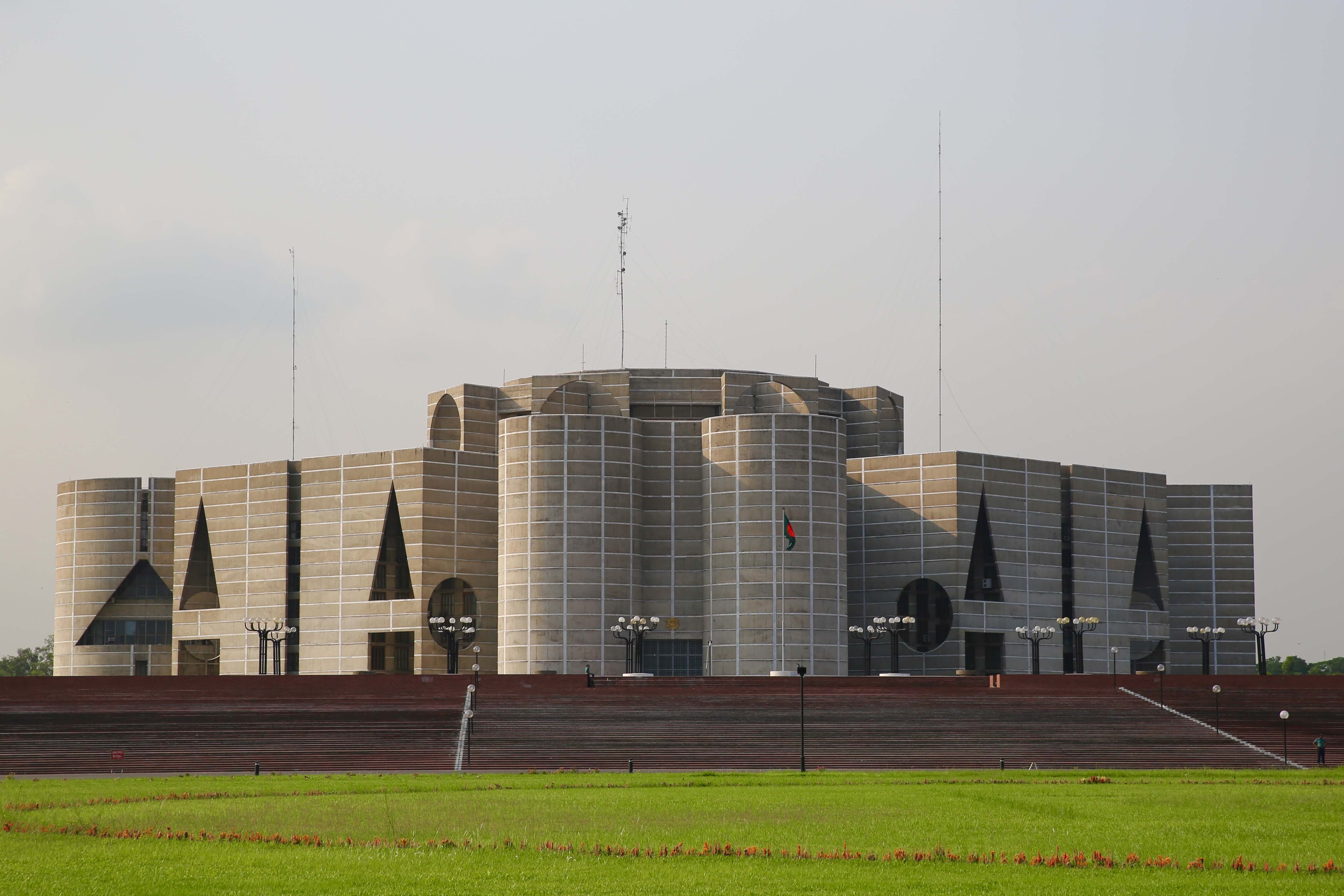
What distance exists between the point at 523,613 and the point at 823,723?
2688 cm

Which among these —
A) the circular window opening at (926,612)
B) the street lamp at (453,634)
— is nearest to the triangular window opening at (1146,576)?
the circular window opening at (926,612)

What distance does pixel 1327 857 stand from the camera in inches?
867

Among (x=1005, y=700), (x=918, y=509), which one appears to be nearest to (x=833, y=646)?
(x=918, y=509)

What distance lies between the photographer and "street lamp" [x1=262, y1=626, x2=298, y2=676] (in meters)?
78.7

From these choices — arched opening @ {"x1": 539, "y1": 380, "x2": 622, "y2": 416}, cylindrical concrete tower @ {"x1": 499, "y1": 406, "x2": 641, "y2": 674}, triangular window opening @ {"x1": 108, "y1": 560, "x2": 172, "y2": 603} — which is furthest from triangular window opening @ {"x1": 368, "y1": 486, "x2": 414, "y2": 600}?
triangular window opening @ {"x1": 108, "y1": 560, "x2": 172, "y2": 603}

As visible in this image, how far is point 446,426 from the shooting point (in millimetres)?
88688

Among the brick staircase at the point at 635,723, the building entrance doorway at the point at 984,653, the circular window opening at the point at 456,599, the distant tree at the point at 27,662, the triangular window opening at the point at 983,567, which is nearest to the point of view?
the brick staircase at the point at 635,723

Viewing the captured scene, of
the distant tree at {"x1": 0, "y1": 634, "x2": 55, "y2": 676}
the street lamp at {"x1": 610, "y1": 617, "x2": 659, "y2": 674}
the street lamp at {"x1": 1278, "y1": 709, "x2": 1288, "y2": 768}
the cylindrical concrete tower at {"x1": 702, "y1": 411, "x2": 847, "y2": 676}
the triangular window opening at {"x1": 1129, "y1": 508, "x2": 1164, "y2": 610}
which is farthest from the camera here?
the distant tree at {"x1": 0, "y1": 634, "x2": 55, "y2": 676}

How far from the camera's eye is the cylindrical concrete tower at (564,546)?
74.2 meters

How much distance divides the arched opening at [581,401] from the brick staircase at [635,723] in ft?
93.5

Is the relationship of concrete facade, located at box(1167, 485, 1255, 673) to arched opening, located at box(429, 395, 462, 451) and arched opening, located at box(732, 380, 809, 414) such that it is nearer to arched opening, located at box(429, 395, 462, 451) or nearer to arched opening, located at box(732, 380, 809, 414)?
arched opening, located at box(732, 380, 809, 414)

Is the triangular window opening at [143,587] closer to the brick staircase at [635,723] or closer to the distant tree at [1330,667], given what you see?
the brick staircase at [635,723]

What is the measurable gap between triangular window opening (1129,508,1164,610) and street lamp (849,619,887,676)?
16029mm

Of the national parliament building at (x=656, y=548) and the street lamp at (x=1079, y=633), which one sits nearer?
the national parliament building at (x=656, y=548)
